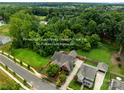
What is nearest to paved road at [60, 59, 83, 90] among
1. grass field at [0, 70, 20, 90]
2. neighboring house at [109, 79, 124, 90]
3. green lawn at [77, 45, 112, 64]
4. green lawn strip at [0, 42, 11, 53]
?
green lawn at [77, 45, 112, 64]

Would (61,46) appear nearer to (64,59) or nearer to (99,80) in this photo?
(64,59)

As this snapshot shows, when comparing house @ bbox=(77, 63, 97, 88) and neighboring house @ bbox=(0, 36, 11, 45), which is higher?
neighboring house @ bbox=(0, 36, 11, 45)

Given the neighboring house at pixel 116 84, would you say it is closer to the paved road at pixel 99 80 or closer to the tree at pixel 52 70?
the paved road at pixel 99 80

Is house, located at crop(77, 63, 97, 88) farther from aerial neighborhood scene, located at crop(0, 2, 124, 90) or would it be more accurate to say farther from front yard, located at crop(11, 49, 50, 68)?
front yard, located at crop(11, 49, 50, 68)

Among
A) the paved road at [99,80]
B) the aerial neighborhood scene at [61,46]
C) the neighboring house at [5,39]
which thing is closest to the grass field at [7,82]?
the aerial neighborhood scene at [61,46]

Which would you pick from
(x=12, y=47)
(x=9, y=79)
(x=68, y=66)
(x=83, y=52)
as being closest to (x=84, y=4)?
(x=83, y=52)

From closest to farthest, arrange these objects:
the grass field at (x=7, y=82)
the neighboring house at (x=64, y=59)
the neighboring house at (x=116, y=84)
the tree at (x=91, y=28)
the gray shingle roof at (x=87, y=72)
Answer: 1. the grass field at (x=7, y=82)
2. the neighboring house at (x=116, y=84)
3. the neighboring house at (x=64, y=59)
4. the gray shingle roof at (x=87, y=72)
5. the tree at (x=91, y=28)

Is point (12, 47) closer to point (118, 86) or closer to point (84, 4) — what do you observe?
point (84, 4)
